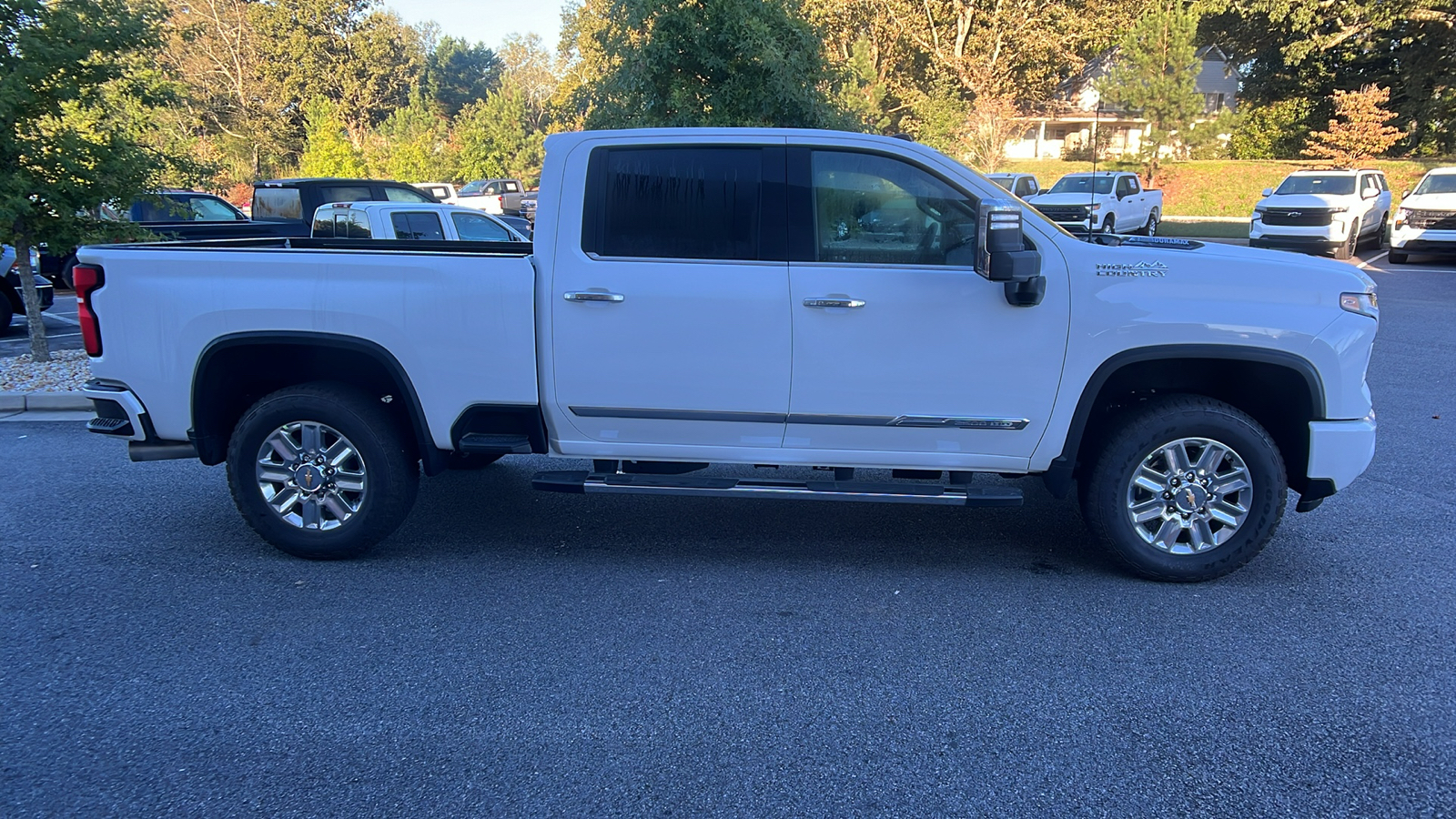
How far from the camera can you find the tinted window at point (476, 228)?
12.3m

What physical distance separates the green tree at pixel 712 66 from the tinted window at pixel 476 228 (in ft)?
6.23

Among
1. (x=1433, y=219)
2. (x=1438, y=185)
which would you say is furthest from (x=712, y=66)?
(x=1438, y=185)

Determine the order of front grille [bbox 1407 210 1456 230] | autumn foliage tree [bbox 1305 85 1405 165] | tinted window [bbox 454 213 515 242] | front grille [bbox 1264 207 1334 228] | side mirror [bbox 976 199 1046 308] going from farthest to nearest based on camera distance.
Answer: autumn foliage tree [bbox 1305 85 1405 165]
front grille [bbox 1264 207 1334 228]
front grille [bbox 1407 210 1456 230]
tinted window [bbox 454 213 515 242]
side mirror [bbox 976 199 1046 308]

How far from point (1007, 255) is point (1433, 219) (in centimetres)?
2009

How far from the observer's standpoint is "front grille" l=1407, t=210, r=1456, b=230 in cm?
1945

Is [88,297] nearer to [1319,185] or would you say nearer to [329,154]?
[1319,185]

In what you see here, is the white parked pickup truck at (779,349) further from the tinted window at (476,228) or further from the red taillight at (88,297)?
the tinted window at (476,228)

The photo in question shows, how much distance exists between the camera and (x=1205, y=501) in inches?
184

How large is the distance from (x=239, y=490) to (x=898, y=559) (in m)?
3.37

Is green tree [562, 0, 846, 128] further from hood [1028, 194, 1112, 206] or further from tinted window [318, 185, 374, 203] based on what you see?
hood [1028, 194, 1112, 206]

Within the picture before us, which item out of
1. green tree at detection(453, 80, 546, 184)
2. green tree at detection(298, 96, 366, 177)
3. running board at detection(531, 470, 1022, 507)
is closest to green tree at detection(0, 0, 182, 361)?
running board at detection(531, 470, 1022, 507)

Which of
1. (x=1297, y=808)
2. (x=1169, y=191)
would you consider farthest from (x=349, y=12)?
(x=1297, y=808)

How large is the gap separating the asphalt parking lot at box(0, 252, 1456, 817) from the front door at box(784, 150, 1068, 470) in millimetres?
752

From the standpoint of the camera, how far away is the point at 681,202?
15.8ft
